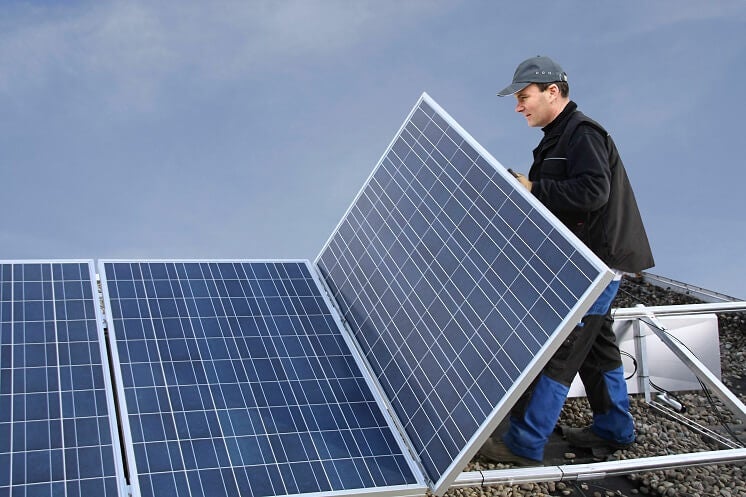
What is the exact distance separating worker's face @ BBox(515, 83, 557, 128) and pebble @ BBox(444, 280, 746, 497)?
2745 mm

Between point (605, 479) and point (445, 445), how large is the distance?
2.22 metres

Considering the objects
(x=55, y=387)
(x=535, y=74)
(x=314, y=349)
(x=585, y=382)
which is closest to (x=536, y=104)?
(x=535, y=74)

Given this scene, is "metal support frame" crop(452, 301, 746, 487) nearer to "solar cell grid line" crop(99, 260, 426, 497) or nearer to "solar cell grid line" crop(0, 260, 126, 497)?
"solar cell grid line" crop(99, 260, 426, 497)

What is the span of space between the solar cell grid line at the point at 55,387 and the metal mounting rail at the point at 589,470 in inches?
94.6

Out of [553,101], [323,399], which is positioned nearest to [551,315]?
[323,399]

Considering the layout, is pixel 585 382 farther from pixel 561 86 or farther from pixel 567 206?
pixel 561 86

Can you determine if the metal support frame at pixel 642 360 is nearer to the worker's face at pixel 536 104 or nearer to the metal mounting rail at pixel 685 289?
the metal mounting rail at pixel 685 289

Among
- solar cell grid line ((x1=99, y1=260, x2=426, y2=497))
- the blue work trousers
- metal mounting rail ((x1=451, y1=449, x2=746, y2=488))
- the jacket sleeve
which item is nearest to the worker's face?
the jacket sleeve

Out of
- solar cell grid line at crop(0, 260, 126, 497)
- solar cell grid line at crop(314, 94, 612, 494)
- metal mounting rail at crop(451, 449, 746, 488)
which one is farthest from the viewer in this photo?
metal mounting rail at crop(451, 449, 746, 488)

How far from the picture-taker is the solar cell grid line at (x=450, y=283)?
5520 mm

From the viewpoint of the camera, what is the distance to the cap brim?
7172 mm

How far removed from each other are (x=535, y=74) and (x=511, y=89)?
8.5 inches

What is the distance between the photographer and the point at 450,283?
639cm

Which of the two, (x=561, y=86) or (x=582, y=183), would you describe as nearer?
(x=582, y=183)
